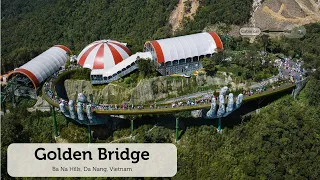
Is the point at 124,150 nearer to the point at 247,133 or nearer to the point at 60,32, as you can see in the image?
the point at 247,133

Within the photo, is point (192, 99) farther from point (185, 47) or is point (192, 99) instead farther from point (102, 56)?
point (102, 56)

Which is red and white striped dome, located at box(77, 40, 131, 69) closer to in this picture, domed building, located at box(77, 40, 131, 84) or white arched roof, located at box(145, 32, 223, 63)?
domed building, located at box(77, 40, 131, 84)

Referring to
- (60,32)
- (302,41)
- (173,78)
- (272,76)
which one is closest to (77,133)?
(173,78)

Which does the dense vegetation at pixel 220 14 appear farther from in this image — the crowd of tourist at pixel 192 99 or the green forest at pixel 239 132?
the crowd of tourist at pixel 192 99

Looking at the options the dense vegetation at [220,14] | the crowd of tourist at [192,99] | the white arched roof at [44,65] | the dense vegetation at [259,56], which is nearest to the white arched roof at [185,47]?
the dense vegetation at [259,56]

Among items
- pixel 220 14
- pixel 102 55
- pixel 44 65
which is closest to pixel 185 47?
pixel 102 55
